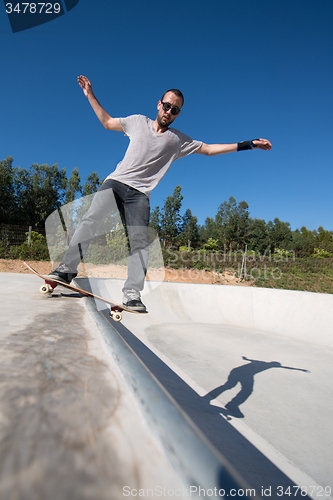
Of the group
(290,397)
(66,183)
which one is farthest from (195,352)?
(66,183)

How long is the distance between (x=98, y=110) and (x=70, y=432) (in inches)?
101

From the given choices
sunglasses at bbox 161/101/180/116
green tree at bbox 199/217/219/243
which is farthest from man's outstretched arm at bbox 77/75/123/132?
green tree at bbox 199/217/219/243

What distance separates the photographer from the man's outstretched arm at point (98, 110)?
2230 millimetres

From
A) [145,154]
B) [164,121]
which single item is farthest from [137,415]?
[164,121]

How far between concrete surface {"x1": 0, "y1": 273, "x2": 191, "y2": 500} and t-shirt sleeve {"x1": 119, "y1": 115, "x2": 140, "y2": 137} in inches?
88.1

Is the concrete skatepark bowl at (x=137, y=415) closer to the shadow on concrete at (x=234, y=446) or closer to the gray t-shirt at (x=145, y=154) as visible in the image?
the shadow on concrete at (x=234, y=446)

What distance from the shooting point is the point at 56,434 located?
43cm

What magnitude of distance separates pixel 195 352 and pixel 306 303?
4067 millimetres

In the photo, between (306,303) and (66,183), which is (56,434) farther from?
(66,183)

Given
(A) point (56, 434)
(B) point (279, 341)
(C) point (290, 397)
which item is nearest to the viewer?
(A) point (56, 434)

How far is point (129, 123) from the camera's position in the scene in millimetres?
2432

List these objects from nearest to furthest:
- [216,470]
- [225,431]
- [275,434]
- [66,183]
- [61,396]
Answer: [216,470] < [61,396] < [225,431] < [275,434] < [66,183]

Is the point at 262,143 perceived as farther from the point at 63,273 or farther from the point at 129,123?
the point at 63,273

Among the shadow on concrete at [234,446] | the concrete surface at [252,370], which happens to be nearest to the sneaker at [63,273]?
the concrete surface at [252,370]
